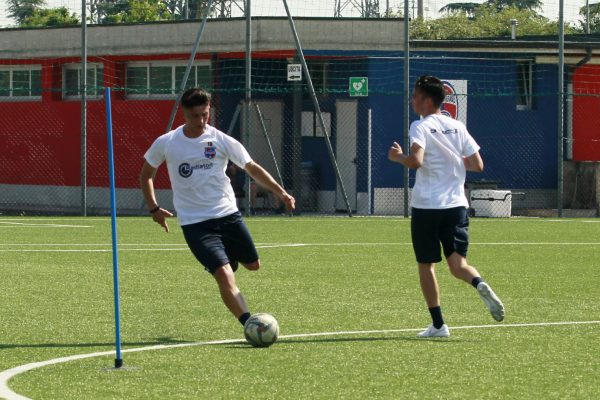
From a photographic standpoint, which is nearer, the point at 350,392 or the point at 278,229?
the point at 350,392

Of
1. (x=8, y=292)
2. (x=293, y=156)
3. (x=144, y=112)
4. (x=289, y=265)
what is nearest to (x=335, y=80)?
(x=293, y=156)

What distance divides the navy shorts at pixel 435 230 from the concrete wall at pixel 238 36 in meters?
20.1

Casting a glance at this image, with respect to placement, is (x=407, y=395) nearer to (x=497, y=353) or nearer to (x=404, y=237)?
(x=497, y=353)

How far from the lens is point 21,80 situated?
35.0m

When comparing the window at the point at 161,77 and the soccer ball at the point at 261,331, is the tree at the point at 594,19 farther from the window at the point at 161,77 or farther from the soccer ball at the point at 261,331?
the soccer ball at the point at 261,331

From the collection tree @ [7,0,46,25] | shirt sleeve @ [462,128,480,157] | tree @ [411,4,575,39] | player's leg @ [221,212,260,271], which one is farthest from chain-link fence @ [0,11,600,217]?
tree @ [411,4,575,39]

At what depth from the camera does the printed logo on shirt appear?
984 centimetres

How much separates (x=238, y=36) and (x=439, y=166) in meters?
20.4

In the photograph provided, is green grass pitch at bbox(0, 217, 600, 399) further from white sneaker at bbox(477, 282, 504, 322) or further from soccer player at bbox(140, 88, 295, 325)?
soccer player at bbox(140, 88, 295, 325)

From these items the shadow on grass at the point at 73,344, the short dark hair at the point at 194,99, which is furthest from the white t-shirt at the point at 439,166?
the shadow on grass at the point at 73,344

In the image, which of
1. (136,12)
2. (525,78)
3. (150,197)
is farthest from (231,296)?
(136,12)

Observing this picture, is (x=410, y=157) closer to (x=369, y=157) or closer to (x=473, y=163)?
(x=473, y=163)

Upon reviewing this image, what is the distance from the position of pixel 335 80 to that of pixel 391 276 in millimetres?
16582

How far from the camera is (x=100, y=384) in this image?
7.75 m
